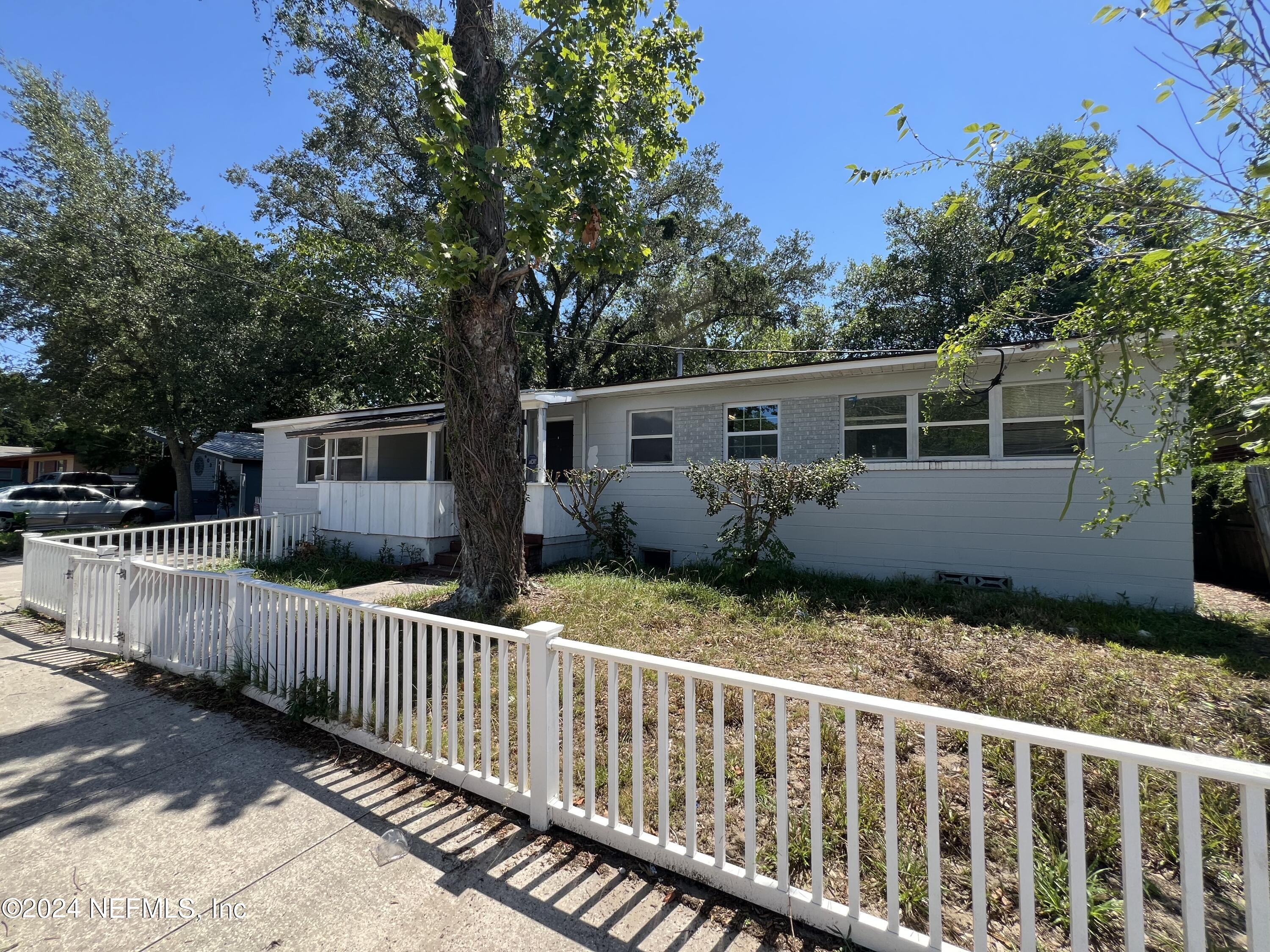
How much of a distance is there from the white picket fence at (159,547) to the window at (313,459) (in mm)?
2397

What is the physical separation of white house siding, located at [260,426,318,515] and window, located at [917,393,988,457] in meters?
12.4

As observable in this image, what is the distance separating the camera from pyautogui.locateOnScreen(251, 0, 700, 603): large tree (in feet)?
17.7

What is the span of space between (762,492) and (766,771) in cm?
484

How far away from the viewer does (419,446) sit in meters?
14.8

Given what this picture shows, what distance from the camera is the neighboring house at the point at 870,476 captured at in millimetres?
Result: 6918

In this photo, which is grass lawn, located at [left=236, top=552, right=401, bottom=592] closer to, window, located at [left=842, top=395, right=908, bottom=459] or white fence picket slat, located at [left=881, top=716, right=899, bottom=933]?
window, located at [left=842, top=395, right=908, bottom=459]

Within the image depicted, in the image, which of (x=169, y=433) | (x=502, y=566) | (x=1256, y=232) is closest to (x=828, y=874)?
(x=1256, y=232)

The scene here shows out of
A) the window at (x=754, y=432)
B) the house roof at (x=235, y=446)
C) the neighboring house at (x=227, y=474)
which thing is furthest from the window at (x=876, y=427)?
the neighboring house at (x=227, y=474)

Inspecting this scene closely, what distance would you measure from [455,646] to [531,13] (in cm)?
703

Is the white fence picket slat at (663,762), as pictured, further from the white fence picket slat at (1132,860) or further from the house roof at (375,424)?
the house roof at (375,424)

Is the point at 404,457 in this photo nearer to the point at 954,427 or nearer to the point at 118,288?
the point at 118,288

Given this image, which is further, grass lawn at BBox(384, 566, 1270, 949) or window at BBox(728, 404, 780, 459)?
window at BBox(728, 404, 780, 459)

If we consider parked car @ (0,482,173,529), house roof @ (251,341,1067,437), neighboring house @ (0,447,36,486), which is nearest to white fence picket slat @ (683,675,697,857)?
house roof @ (251,341,1067,437)

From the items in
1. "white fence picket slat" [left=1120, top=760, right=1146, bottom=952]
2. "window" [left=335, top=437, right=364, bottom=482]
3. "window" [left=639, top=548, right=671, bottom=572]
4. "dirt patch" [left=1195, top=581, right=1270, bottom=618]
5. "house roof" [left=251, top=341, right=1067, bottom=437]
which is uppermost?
"house roof" [left=251, top=341, right=1067, bottom=437]
